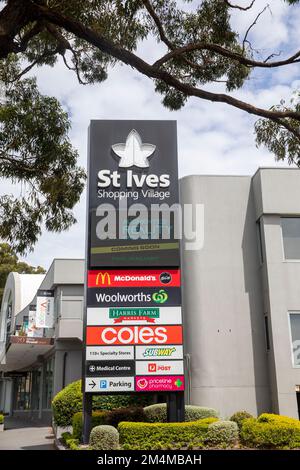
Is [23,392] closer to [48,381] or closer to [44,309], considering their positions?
[48,381]

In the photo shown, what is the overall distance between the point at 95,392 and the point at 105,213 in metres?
5.00

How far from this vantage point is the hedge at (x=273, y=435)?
13930mm

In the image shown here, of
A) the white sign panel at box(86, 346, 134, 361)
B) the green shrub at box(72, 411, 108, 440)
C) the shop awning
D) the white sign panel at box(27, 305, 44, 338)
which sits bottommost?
the green shrub at box(72, 411, 108, 440)

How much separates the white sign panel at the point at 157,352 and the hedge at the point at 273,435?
266 centimetres

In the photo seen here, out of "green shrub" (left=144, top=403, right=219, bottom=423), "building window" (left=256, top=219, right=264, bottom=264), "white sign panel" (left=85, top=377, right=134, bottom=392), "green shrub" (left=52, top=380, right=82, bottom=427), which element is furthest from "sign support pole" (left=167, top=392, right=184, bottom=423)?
"building window" (left=256, top=219, right=264, bottom=264)

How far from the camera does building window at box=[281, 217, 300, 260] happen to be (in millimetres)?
20312

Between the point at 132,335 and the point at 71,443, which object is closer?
the point at 71,443

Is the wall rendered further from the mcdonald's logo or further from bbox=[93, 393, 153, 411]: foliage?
the mcdonald's logo

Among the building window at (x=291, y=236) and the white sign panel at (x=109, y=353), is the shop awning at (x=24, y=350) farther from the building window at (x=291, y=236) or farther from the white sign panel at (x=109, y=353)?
the white sign panel at (x=109, y=353)

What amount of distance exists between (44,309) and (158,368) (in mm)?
16324

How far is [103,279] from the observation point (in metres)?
16.1

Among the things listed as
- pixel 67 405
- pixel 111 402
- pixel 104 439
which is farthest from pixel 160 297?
pixel 67 405

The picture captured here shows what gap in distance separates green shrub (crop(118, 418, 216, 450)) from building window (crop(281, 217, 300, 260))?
800 cm

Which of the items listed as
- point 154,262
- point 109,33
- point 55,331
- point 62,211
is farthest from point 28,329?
point 109,33
